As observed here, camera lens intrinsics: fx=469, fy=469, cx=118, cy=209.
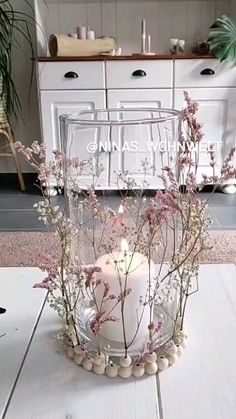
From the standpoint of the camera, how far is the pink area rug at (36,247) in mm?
1854

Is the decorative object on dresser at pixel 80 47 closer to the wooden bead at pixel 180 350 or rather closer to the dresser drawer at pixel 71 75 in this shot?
the dresser drawer at pixel 71 75

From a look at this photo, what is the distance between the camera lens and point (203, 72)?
8.36 ft

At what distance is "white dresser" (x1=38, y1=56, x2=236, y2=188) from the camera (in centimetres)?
255

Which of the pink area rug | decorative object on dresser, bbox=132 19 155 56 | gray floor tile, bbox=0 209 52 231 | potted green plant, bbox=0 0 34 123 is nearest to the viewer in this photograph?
the pink area rug

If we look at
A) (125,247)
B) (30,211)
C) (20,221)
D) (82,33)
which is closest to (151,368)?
(125,247)

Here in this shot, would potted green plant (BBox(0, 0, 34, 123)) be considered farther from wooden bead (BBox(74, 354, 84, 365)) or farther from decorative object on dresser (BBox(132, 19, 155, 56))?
wooden bead (BBox(74, 354, 84, 365))

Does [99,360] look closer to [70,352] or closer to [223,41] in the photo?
[70,352]

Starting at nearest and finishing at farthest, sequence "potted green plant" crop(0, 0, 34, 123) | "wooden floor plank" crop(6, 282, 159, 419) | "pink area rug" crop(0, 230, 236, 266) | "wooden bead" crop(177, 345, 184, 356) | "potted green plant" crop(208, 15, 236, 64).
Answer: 1. "wooden floor plank" crop(6, 282, 159, 419)
2. "wooden bead" crop(177, 345, 184, 356)
3. "pink area rug" crop(0, 230, 236, 266)
4. "potted green plant" crop(208, 15, 236, 64)
5. "potted green plant" crop(0, 0, 34, 123)

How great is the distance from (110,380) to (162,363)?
7cm

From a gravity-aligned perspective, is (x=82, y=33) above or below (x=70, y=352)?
above

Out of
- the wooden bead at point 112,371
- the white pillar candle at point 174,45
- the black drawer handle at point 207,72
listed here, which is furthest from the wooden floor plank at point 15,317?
the white pillar candle at point 174,45

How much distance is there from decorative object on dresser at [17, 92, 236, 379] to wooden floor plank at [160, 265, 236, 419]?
0.02m

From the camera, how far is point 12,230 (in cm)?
223

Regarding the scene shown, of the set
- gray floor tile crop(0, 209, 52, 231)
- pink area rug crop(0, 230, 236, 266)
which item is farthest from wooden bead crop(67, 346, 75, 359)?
gray floor tile crop(0, 209, 52, 231)
